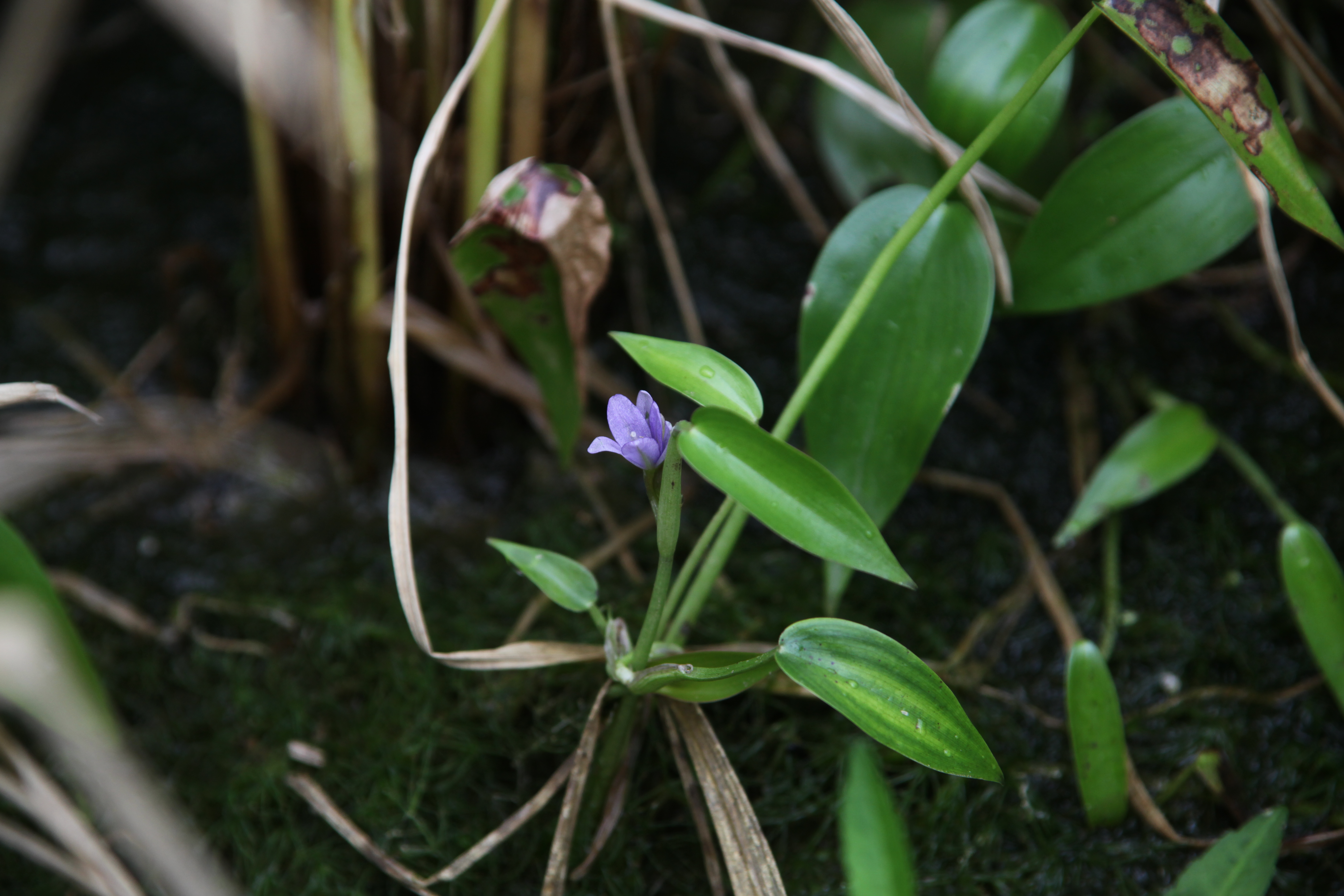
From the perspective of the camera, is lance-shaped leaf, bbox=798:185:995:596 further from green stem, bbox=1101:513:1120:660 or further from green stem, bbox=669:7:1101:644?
green stem, bbox=1101:513:1120:660

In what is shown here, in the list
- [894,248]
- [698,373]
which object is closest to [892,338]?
[894,248]

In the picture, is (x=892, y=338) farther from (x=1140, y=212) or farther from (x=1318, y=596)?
(x=1318, y=596)

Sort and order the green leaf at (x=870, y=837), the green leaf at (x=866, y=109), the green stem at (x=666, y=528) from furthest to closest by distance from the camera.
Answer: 1. the green leaf at (x=866, y=109)
2. the green stem at (x=666, y=528)
3. the green leaf at (x=870, y=837)

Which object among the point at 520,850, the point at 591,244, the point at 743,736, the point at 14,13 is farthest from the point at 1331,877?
the point at 14,13

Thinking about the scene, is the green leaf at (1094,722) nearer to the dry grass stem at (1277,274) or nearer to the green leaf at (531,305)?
the dry grass stem at (1277,274)

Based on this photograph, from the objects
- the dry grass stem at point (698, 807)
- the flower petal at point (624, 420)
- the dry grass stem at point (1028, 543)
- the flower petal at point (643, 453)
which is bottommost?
the dry grass stem at point (698, 807)

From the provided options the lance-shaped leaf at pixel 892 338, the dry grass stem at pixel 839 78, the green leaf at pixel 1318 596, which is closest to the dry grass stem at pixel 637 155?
the dry grass stem at pixel 839 78

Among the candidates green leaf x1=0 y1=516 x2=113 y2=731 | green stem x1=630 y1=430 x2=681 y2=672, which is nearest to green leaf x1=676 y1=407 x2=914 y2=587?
green stem x1=630 y1=430 x2=681 y2=672
